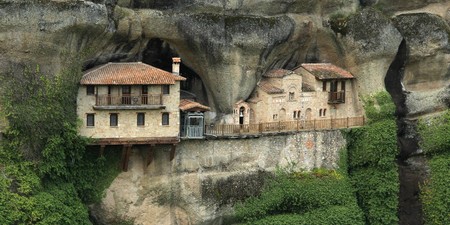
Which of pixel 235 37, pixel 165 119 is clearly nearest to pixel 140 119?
pixel 165 119

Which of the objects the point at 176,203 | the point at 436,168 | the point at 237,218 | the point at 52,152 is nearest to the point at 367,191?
the point at 436,168

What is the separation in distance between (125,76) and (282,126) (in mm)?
9734

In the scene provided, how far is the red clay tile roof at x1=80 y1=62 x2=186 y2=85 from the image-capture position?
34.4 m

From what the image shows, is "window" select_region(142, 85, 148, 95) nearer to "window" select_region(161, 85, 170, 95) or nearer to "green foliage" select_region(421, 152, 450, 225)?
"window" select_region(161, 85, 170, 95)

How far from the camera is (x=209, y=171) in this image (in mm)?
37500

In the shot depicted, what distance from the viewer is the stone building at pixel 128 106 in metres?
34.6

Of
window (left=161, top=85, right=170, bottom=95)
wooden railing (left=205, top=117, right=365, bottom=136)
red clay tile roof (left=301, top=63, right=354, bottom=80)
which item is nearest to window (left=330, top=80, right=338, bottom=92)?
red clay tile roof (left=301, top=63, right=354, bottom=80)

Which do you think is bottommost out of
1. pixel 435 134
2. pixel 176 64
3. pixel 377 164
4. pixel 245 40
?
pixel 377 164

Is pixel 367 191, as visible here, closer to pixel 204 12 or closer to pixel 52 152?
pixel 204 12

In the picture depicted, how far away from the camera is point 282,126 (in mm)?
39656

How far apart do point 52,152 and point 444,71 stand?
2335 cm

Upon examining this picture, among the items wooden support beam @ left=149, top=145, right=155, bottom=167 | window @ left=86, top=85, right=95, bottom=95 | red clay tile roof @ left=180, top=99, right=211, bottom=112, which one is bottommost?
wooden support beam @ left=149, top=145, right=155, bottom=167

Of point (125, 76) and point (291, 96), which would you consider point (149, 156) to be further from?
point (291, 96)

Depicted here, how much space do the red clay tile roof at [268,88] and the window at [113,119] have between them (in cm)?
913
